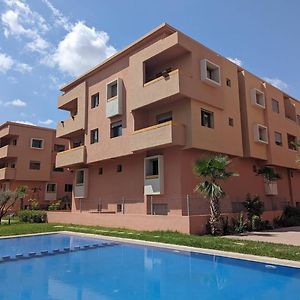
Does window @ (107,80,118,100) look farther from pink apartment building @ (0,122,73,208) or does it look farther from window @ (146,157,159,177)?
pink apartment building @ (0,122,73,208)

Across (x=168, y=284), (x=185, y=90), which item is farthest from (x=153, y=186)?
(x=168, y=284)

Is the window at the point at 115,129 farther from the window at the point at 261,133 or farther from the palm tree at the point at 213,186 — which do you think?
the window at the point at 261,133

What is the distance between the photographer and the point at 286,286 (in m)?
8.62

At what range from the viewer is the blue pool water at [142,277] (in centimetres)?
827

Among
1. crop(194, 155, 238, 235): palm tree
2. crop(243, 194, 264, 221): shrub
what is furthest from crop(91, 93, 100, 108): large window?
crop(243, 194, 264, 221): shrub

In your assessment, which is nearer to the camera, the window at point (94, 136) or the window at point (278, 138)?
the window at point (94, 136)

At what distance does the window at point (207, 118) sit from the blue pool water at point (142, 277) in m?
9.97

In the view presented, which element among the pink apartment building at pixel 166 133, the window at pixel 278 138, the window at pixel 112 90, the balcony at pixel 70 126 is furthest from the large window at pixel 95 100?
the window at pixel 278 138

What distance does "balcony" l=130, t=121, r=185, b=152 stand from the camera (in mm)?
19094

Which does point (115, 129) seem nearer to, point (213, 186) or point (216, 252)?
point (213, 186)

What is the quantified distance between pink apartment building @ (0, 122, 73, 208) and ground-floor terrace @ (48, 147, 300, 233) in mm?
15732

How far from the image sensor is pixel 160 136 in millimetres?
19672

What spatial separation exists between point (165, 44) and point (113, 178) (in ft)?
35.6

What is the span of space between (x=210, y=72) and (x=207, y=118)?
3507 millimetres
